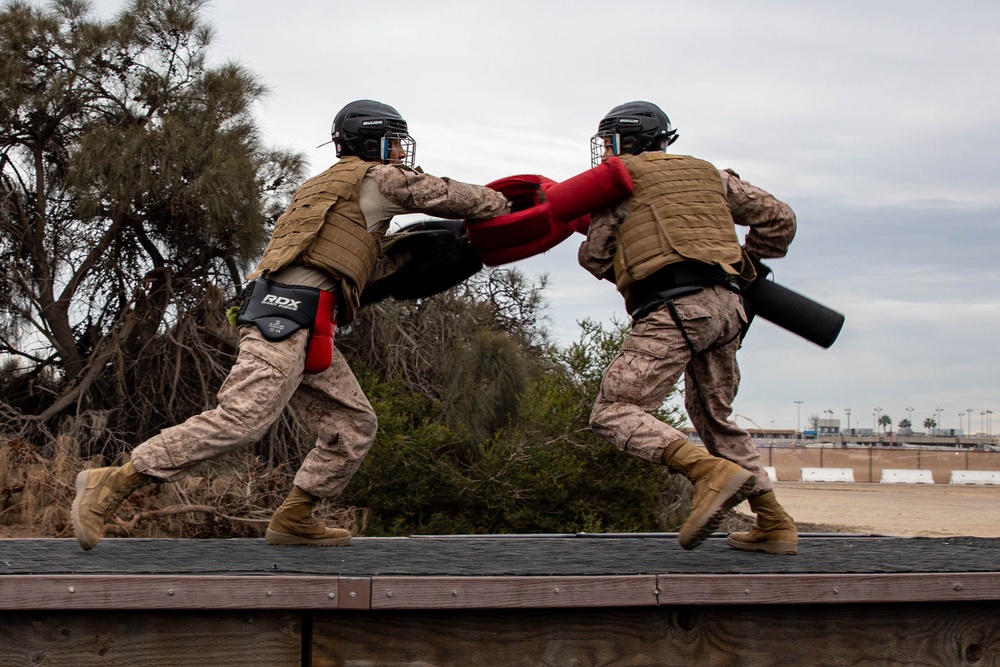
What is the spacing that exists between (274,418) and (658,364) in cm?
171

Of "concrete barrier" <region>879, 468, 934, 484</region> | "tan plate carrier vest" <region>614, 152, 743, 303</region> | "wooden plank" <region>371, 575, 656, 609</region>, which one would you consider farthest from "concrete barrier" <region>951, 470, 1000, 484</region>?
"wooden plank" <region>371, 575, 656, 609</region>

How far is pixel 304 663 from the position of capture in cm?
322

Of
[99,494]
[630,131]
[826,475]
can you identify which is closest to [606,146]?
[630,131]

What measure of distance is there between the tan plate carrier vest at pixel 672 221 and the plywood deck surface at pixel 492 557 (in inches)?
49.8

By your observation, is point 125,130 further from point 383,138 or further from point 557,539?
point 557,539

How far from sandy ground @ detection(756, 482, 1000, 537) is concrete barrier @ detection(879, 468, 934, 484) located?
3.51 feet

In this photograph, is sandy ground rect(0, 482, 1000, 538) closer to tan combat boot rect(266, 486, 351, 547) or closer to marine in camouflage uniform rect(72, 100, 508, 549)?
tan combat boot rect(266, 486, 351, 547)

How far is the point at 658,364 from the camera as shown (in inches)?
173

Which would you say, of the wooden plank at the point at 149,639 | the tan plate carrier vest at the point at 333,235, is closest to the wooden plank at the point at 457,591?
the wooden plank at the point at 149,639

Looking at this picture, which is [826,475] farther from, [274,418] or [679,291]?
[274,418]

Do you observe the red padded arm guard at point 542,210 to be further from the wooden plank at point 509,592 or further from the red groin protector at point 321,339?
the wooden plank at point 509,592

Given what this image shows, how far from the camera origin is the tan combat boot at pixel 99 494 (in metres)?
4.03

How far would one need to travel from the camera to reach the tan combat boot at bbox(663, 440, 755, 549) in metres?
3.92

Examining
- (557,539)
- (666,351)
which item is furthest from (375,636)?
(557,539)
